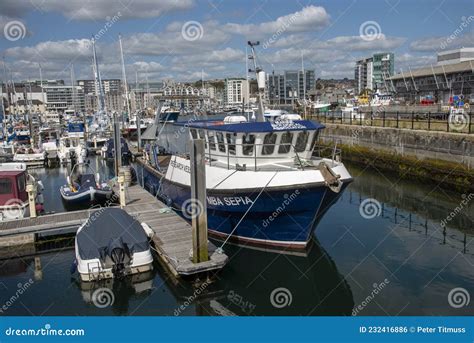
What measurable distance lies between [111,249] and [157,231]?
2664 mm

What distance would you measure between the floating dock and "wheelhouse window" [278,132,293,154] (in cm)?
402

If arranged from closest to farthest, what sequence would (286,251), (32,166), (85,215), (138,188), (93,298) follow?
1. (93,298)
2. (286,251)
3. (85,215)
4. (138,188)
5. (32,166)

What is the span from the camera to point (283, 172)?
42.3 ft

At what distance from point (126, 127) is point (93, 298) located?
47.2 metres

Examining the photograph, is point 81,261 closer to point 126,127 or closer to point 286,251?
point 286,251

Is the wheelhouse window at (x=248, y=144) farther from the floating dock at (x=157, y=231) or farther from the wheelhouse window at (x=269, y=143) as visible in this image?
the floating dock at (x=157, y=231)

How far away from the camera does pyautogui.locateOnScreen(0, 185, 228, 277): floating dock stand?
1148 centimetres

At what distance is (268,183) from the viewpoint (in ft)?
42.0

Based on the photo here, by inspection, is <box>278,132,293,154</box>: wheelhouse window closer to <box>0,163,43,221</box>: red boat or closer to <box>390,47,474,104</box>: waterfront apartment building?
<box>0,163,43,221</box>: red boat

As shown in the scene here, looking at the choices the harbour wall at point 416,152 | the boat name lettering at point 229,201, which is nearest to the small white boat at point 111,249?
the boat name lettering at point 229,201

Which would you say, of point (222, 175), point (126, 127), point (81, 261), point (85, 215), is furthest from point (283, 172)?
point (126, 127)

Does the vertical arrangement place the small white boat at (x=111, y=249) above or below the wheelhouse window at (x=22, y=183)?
below

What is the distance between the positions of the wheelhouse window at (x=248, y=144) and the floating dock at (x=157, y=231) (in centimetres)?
315

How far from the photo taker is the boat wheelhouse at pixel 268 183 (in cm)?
1269
